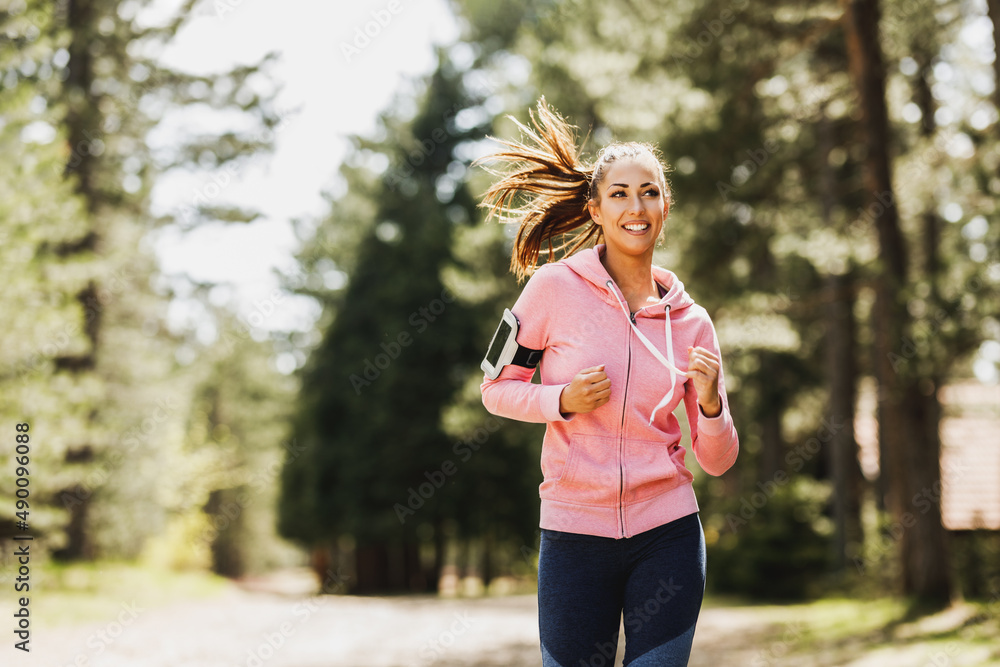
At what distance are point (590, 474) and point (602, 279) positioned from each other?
656 mm

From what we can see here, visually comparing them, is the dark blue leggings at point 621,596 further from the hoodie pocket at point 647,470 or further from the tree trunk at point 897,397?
the tree trunk at point 897,397

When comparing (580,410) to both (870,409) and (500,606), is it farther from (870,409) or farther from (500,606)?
(870,409)

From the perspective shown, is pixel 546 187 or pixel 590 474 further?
pixel 546 187

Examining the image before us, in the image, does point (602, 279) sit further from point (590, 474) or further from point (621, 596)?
point (621, 596)

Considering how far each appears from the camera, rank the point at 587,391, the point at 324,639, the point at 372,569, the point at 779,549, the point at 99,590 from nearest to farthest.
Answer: the point at 587,391
the point at 324,639
the point at 99,590
the point at 779,549
the point at 372,569

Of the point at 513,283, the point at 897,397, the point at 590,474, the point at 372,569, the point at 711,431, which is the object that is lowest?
the point at 372,569

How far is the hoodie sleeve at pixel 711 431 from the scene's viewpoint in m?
2.73

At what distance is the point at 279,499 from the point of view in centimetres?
3070

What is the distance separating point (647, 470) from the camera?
8.81ft

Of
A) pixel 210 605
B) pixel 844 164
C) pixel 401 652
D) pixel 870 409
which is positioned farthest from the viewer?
pixel 870 409

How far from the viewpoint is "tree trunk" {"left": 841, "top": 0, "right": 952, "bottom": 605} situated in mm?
11922

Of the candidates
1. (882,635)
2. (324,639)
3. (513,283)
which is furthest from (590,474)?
(513,283)

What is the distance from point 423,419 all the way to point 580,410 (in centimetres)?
2328

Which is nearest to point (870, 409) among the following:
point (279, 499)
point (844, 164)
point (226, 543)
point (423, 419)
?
point (844, 164)
